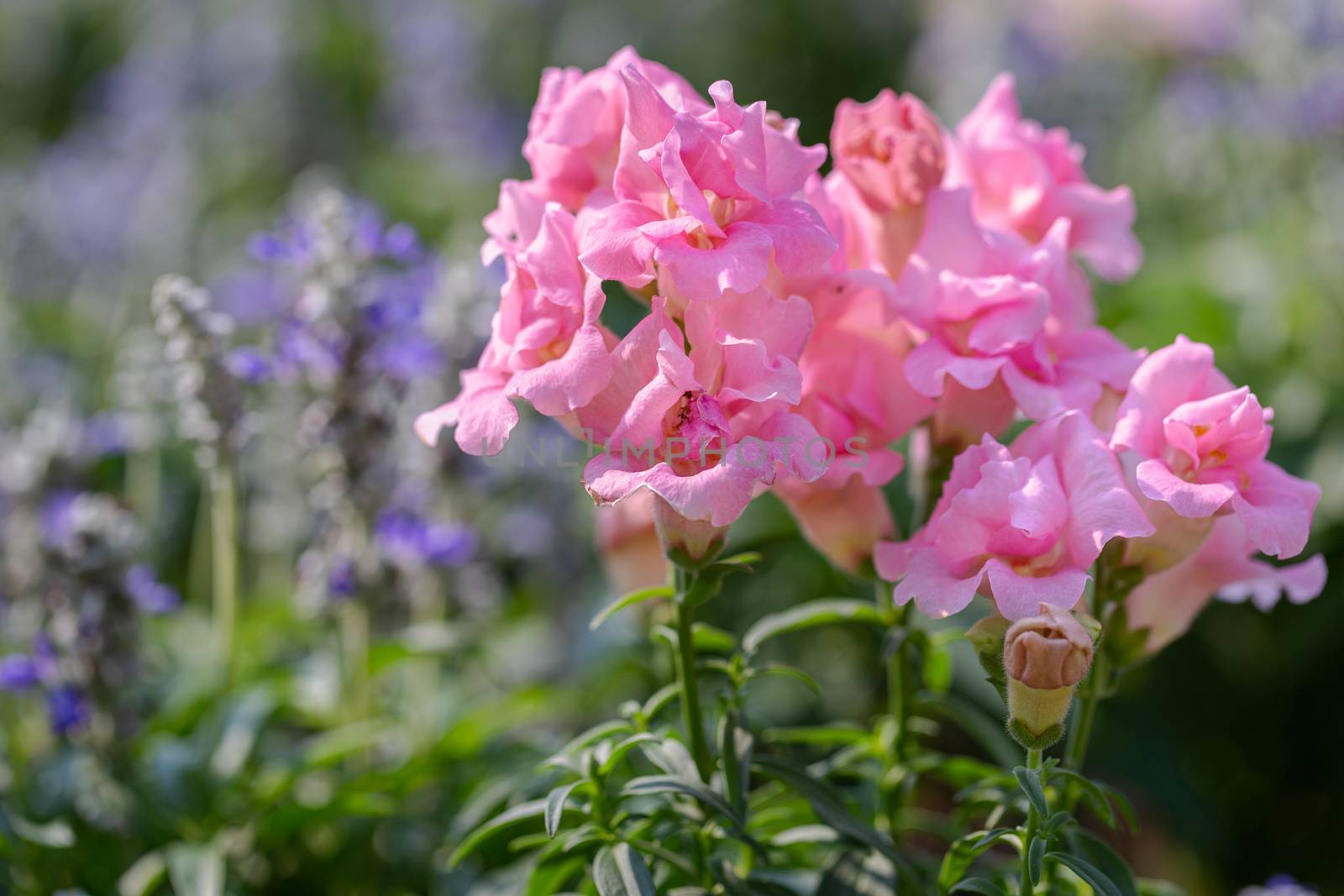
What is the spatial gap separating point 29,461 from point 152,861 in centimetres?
60

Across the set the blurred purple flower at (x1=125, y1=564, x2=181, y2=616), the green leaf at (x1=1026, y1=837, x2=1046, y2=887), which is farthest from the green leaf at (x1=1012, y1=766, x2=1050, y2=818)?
the blurred purple flower at (x1=125, y1=564, x2=181, y2=616)

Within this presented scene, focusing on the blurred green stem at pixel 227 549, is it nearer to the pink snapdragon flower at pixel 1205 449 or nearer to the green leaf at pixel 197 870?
the green leaf at pixel 197 870

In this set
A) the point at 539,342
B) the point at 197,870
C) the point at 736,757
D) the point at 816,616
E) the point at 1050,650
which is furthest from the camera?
the point at 197,870

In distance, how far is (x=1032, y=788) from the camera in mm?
953

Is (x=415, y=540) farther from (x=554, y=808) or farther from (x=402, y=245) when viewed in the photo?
(x=554, y=808)

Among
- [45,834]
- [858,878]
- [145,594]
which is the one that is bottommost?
[45,834]

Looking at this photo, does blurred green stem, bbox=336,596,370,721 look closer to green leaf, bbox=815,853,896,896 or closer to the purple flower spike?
the purple flower spike

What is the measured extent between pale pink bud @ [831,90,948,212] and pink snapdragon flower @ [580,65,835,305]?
0.15 m

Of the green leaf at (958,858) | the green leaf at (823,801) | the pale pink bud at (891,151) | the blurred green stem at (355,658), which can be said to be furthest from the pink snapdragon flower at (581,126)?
the blurred green stem at (355,658)

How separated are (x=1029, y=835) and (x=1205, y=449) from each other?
0.33 meters

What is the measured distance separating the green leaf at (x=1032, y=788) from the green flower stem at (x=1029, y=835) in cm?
3

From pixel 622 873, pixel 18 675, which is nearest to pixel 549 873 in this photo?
pixel 622 873

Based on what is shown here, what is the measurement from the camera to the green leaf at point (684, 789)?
1038mm

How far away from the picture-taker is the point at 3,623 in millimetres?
1781
